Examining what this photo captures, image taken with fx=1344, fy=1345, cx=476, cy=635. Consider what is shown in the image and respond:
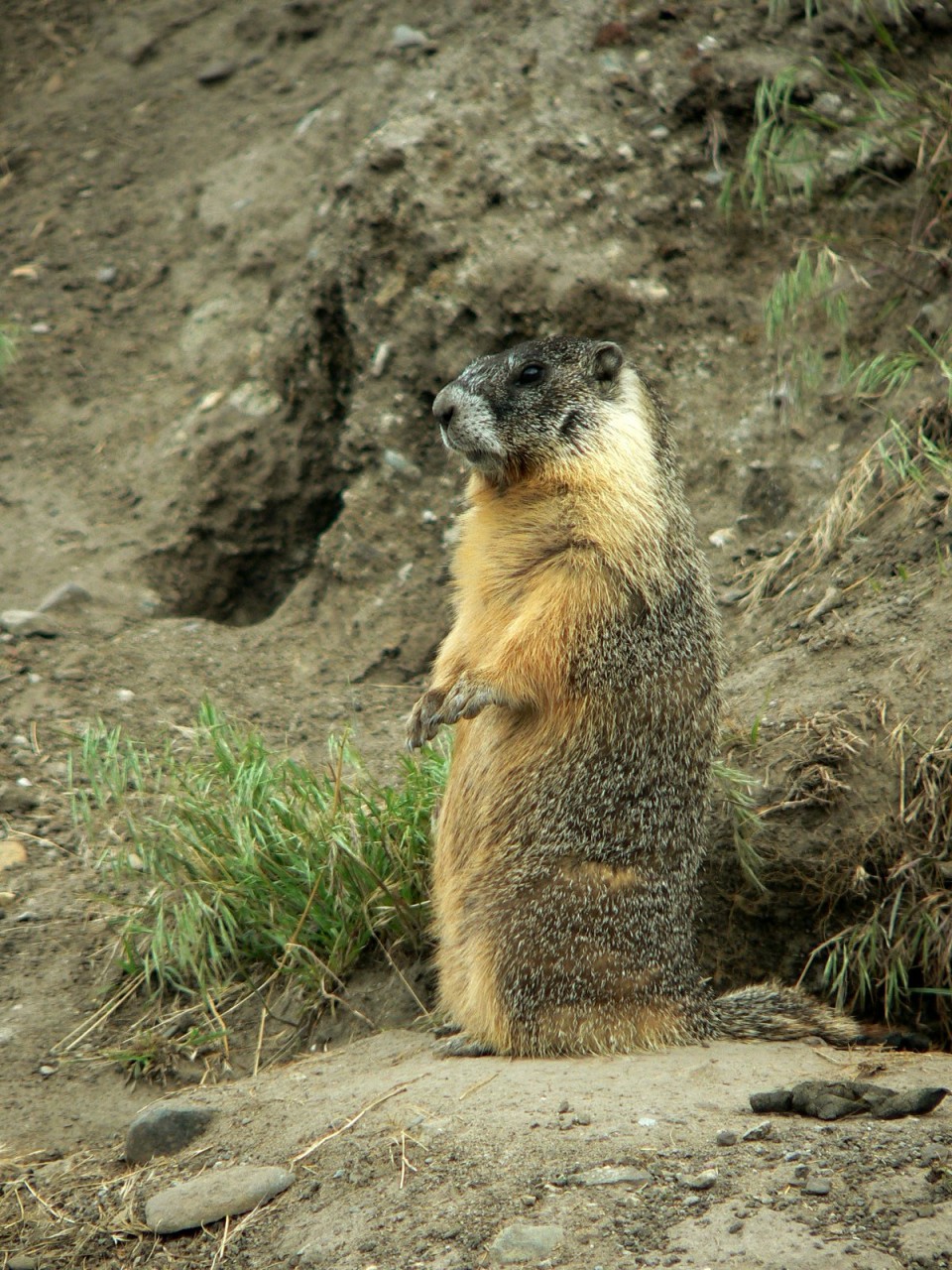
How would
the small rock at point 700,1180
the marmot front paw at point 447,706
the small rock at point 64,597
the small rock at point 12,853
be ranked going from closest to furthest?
1. the small rock at point 700,1180
2. the marmot front paw at point 447,706
3. the small rock at point 12,853
4. the small rock at point 64,597

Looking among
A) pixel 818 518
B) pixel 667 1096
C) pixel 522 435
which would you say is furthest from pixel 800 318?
pixel 667 1096

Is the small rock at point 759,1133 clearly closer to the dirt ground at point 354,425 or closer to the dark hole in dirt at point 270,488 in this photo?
the dirt ground at point 354,425

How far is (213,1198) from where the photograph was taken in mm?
3453

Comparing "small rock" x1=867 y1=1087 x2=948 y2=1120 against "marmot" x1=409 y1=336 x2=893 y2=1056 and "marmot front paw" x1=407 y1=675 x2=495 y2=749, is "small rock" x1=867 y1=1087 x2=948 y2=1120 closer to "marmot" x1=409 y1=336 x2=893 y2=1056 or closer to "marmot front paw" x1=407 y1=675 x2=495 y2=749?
"marmot" x1=409 y1=336 x2=893 y2=1056

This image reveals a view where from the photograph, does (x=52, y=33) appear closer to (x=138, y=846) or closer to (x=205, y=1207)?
(x=138, y=846)

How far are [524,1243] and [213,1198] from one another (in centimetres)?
98

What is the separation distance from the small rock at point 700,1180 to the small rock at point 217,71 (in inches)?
295

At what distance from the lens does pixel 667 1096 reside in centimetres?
361

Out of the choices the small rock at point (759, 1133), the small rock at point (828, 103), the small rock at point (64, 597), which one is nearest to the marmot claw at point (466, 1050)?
the small rock at point (759, 1133)

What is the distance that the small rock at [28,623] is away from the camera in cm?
609

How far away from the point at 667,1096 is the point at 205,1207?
1.24m

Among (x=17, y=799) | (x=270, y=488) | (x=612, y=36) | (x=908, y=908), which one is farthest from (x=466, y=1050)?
(x=612, y=36)

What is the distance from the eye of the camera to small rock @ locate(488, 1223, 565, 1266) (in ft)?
9.32

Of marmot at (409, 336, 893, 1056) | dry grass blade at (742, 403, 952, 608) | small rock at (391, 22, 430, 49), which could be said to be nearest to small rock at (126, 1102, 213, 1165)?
marmot at (409, 336, 893, 1056)
